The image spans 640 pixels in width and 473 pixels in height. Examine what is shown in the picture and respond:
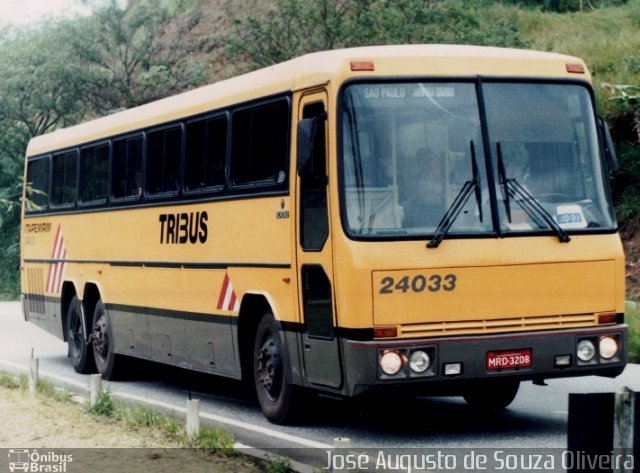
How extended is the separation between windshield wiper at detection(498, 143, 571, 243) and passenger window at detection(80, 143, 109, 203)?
754cm

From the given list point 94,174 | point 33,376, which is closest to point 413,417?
point 33,376

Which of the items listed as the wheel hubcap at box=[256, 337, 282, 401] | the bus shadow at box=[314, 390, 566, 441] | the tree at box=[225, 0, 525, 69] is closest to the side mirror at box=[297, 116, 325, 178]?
the wheel hubcap at box=[256, 337, 282, 401]

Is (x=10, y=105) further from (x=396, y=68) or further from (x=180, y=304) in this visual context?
(x=396, y=68)

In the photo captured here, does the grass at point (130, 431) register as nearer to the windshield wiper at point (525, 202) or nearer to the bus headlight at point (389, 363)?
the bus headlight at point (389, 363)

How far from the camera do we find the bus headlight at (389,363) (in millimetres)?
10664

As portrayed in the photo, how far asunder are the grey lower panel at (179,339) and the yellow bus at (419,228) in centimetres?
10

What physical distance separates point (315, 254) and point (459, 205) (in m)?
1.23

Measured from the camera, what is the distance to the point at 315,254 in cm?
1140

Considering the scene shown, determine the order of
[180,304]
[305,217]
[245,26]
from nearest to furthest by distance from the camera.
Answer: [305,217]
[180,304]
[245,26]

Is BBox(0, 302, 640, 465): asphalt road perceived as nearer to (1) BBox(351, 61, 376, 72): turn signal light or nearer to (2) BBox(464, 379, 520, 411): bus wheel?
Answer: (2) BBox(464, 379, 520, 411): bus wheel

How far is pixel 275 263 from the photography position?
12203mm

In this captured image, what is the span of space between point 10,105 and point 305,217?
3387cm

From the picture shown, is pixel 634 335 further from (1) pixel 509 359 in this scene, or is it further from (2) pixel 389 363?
(2) pixel 389 363

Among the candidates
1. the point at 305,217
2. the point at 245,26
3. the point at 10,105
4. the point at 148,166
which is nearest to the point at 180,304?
the point at 148,166
